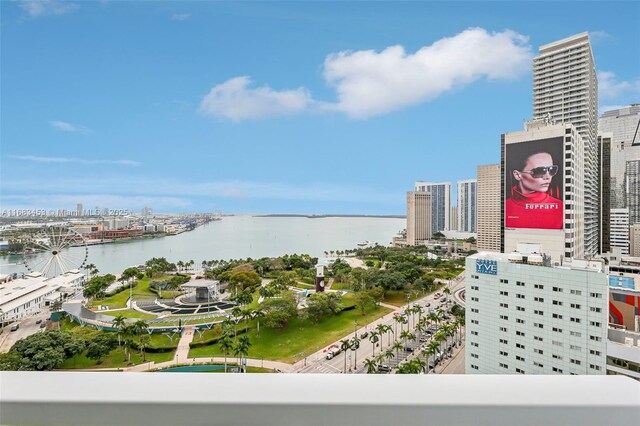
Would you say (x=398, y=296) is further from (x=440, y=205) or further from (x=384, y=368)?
(x=440, y=205)

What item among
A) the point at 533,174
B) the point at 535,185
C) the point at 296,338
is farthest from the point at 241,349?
the point at 533,174

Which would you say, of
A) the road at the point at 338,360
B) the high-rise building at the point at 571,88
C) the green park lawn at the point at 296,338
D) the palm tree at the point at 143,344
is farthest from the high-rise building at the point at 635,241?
the palm tree at the point at 143,344

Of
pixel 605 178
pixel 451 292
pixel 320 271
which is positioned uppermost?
pixel 605 178

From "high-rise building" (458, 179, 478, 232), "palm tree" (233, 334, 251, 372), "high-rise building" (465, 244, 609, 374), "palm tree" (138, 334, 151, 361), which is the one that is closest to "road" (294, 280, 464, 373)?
"palm tree" (233, 334, 251, 372)

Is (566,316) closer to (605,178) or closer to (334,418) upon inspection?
(334,418)

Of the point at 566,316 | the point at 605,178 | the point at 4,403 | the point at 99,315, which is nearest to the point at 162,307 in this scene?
the point at 99,315

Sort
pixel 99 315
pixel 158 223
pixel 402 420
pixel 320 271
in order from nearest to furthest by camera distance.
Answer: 1. pixel 402 420
2. pixel 99 315
3. pixel 320 271
4. pixel 158 223
